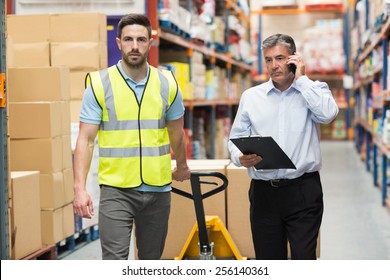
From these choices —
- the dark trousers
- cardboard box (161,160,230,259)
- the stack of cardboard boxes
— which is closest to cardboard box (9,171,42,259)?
the stack of cardboard boxes

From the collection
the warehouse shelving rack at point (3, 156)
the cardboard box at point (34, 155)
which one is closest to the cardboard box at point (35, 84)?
the cardboard box at point (34, 155)

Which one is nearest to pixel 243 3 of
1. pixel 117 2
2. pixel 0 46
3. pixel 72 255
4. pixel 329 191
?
pixel 329 191

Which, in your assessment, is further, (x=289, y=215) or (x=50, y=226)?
(x=50, y=226)

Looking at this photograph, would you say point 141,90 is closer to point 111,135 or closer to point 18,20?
point 111,135

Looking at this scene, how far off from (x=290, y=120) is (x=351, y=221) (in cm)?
418

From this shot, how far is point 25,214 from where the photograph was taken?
5227mm

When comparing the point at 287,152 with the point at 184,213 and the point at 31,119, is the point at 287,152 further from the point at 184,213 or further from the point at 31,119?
the point at 31,119

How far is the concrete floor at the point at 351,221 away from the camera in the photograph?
5.98 m

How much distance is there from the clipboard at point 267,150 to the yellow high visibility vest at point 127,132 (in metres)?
0.38

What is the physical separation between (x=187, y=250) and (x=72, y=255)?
1419 mm

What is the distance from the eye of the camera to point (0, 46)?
4.30 meters

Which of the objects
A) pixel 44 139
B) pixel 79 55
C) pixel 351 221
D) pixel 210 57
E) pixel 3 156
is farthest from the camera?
pixel 210 57

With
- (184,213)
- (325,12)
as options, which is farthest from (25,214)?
(325,12)

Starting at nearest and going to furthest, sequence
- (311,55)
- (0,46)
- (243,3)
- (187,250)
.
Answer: (0,46) → (187,250) → (243,3) → (311,55)
